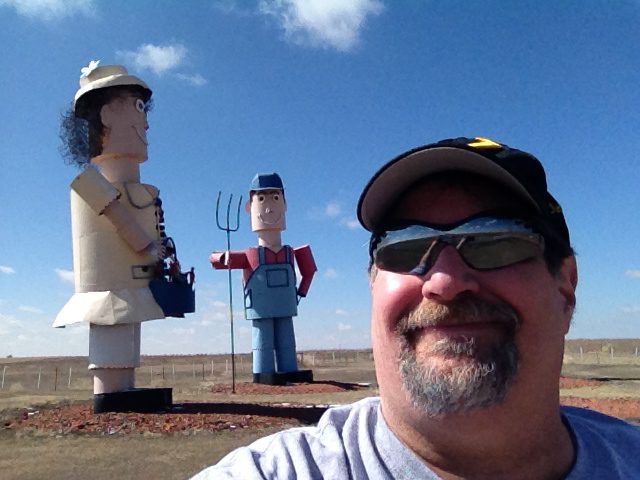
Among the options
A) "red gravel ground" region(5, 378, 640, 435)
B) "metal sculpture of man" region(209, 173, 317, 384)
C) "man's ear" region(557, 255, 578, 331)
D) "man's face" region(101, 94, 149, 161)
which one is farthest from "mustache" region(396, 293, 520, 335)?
"metal sculpture of man" region(209, 173, 317, 384)

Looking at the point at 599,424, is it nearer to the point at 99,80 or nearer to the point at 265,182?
the point at 99,80

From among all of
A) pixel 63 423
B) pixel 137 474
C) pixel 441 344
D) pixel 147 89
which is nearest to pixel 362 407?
pixel 441 344

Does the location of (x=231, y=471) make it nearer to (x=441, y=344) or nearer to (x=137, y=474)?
(x=441, y=344)

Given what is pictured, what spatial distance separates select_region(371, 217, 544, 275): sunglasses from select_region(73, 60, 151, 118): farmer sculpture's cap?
9.19 metres

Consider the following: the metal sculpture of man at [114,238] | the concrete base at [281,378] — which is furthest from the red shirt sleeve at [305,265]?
the metal sculpture of man at [114,238]

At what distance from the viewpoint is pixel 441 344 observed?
1511mm

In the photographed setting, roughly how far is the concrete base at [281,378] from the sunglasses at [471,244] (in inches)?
519

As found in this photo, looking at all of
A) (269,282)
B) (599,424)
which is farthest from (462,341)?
(269,282)

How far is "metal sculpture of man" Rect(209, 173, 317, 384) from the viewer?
14250 millimetres

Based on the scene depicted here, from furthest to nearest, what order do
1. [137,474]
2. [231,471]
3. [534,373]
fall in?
1. [137,474]
2. [534,373]
3. [231,471]

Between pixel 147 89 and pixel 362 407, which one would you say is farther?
pixel 147 89

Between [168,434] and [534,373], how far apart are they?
6.98 metres

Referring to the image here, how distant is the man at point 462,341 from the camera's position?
147cm

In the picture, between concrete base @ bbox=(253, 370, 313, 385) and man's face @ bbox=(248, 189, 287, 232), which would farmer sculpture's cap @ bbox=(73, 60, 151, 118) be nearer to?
man's face @ bbox=(248, 189, 287, 232)
